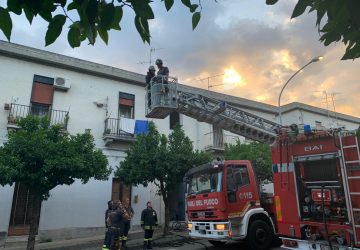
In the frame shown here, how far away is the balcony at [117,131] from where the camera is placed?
675 inches

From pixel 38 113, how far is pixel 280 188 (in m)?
11.9

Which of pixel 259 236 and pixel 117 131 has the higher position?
pixel 117 131

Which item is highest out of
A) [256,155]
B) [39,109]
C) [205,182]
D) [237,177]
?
[39,109]

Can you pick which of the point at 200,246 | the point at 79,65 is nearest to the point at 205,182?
the point at 200,246

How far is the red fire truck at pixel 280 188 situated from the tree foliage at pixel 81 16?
6230 mm

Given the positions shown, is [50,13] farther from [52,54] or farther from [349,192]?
[52,54]

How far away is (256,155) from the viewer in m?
16.2

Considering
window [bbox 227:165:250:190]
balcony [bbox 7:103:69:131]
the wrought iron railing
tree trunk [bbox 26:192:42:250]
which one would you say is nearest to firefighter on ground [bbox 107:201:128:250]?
tree trunk [bbox 26:192:42:250]

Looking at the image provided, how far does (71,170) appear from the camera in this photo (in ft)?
38.4

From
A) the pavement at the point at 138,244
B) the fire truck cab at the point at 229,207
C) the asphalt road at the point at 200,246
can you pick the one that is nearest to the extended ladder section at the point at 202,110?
the fire truck cab at the point at 229,207

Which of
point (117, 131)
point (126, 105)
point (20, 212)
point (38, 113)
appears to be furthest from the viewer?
point (126, 105)

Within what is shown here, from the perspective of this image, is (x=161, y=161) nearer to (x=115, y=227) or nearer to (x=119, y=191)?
(x=115, y=227)

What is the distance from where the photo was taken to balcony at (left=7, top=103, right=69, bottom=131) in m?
15.0

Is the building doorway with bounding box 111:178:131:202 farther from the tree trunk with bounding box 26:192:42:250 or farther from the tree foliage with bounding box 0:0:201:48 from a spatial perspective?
the tree foliage with bounding box 0:0:201:48
